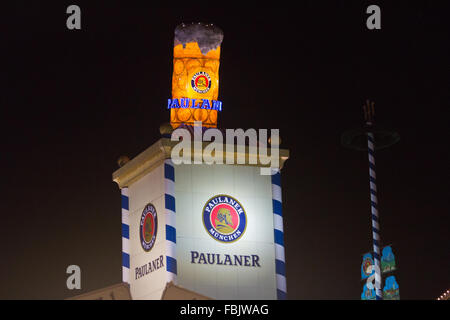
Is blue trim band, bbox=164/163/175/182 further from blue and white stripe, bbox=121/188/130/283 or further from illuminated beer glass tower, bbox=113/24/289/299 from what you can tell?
blue and white stripe, bbox=121/188/130/283

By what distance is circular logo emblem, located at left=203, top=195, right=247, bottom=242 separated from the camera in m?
22.8

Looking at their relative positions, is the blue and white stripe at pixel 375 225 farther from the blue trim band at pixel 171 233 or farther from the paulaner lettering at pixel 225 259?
the blue trim band at pixel 171 233

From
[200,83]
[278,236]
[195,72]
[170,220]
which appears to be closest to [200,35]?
[195,72]

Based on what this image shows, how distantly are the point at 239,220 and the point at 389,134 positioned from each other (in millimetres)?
7229

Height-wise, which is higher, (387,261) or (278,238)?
(387,261)

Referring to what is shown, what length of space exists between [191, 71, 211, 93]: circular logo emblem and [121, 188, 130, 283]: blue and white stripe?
290 cm

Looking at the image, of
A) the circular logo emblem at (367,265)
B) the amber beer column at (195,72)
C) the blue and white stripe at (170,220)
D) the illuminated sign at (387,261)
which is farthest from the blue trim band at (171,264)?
the circular logo emblem at (367,265)

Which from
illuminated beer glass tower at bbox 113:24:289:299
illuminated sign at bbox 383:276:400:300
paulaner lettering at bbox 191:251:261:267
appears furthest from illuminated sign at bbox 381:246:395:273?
paulaner lettering at bbox 191:251:261:267

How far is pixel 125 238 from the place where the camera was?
955 inches

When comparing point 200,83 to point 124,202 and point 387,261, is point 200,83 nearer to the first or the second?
point 124,202

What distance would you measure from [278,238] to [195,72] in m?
4.49

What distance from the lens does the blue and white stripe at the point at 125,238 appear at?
24.0 metres

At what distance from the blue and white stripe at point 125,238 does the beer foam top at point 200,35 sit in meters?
3.81
